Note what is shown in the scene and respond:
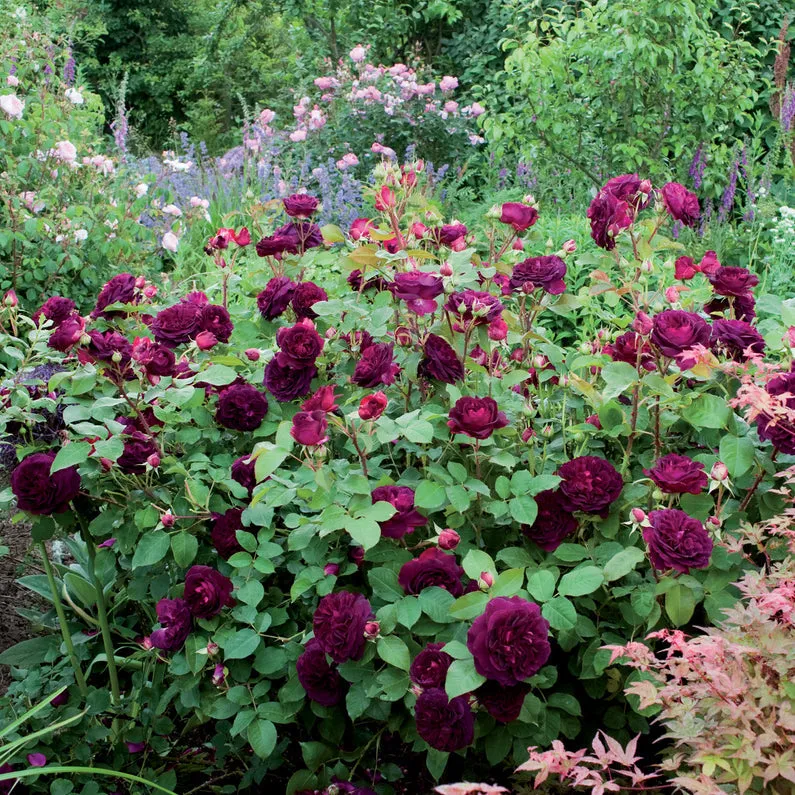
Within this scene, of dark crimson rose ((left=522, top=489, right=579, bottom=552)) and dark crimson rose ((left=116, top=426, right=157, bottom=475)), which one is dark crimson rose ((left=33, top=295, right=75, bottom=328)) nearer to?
dark crimson rose ((left=116, top=426, right=157, bottom=475))

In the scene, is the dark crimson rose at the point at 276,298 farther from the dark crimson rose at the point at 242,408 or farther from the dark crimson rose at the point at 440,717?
the dark crimson rose at the point at 440,717

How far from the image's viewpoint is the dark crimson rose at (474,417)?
4.63 ft

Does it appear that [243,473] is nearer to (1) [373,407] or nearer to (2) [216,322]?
(2) [216,322]

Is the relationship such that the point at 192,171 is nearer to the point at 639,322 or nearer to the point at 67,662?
the point at 67,662

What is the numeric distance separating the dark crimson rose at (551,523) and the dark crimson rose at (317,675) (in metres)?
0.40

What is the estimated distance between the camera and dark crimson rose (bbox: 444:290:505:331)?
1502 mm

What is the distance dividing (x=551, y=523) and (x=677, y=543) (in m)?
0.27

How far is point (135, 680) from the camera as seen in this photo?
2004 millimetres

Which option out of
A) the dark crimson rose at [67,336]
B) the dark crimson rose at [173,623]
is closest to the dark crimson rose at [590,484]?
the dark crimson rose at [173,623]

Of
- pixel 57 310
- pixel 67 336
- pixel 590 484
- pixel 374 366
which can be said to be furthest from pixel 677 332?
pixel 57 310

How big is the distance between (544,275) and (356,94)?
5.75 meters

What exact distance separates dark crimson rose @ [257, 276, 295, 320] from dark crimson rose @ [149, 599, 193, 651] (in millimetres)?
580

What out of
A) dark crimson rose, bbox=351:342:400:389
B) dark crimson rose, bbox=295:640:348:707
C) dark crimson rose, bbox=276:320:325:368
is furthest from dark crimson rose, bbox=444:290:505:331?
dark crimson rose, bbox=295:640:348:707

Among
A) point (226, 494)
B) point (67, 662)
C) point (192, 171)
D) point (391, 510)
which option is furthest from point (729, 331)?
point (192, 171)
